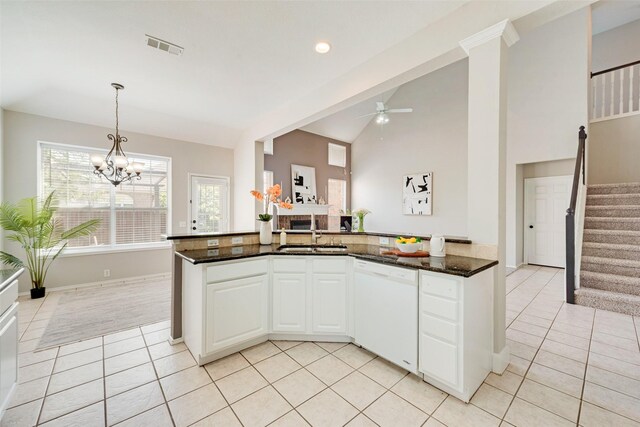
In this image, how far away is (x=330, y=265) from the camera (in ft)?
8.22

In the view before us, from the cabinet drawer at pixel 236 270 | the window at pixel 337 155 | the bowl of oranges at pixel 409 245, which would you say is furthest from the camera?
the window at pixel 337 155

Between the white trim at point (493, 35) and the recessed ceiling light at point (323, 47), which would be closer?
the white trim at point (493, 35)

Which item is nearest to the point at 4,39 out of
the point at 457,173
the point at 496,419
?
the point at 496,419

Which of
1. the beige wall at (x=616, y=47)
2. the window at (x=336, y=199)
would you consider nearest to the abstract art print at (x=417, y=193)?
the window at (x=336, y=199)

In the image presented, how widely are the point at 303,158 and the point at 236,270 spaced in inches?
213

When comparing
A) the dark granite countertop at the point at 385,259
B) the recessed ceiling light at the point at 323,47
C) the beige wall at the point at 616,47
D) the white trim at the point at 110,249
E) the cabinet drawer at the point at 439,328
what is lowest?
the cabinet drawer at the point at 439,328

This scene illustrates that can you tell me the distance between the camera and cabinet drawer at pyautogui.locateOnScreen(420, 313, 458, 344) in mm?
1760

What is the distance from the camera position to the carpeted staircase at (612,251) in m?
3.40

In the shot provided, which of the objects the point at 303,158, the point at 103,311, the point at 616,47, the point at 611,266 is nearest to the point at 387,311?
the point at 103,311

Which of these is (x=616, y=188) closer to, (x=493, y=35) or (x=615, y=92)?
(x=615, y=92)

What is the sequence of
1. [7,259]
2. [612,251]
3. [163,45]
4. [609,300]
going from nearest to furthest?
1. [163,45]
2. [609,300]
3. [7,259]
4. [612,251]

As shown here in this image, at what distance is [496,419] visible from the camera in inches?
64.2

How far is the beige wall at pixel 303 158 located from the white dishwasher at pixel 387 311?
4867 mm

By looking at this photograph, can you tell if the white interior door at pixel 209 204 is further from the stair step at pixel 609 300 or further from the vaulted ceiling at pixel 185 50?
the stair step at pixel 609 300
